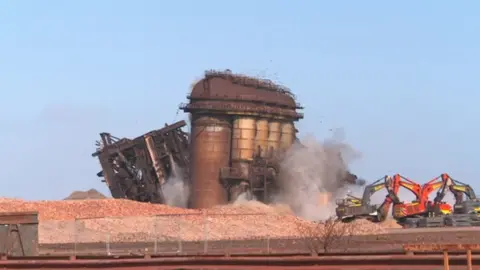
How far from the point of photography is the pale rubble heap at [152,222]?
5231 centimetres

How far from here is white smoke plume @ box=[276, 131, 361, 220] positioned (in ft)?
238

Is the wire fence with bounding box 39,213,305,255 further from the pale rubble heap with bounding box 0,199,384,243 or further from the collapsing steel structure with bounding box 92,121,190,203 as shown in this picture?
the collapsing steel structure with bounding box 92,121,190,203

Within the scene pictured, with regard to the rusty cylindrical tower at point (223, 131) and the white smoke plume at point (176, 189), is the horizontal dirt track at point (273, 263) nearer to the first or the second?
the rusty cylindrical tower at point (223, 131)

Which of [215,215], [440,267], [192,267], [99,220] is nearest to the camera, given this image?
[440,267]

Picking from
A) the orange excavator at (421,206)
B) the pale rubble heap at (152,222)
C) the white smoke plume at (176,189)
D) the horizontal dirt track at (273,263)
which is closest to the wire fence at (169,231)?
the pale rubble heap at (152,222)

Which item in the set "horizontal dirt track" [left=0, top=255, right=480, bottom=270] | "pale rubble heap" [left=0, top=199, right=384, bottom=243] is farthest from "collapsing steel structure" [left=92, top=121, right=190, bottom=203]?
"horizontal dirt track" [left=0, top=255, right=480, bottom=270]

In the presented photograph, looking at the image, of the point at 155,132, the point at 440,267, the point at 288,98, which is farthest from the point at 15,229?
the point at 288,98

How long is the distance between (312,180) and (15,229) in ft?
169

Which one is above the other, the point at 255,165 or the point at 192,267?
the point at 255,165

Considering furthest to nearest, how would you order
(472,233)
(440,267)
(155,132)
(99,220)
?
(155,132) < (99,220) < (472,233) < (440,267)

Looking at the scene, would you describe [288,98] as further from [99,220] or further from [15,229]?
[15,229]

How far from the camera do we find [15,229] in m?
22.6

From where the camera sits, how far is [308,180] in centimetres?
7262

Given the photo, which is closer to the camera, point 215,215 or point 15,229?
point 15,229
